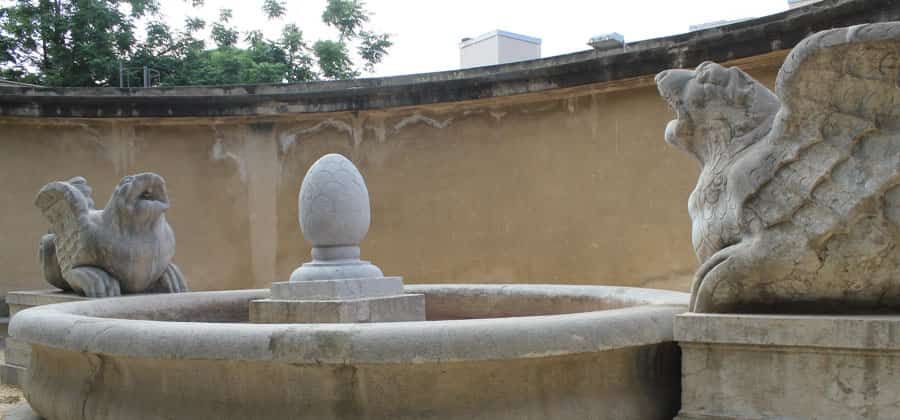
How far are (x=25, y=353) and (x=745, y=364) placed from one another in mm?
5785

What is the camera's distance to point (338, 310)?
4.11 meters

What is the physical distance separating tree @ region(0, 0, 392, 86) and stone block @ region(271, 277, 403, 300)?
12328 millimetres

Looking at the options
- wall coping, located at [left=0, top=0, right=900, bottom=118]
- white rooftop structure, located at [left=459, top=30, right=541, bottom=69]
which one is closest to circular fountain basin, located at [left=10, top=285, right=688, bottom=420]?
wall coping, located at [left=0, top=0, right=900, bottom=118]

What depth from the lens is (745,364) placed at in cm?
275

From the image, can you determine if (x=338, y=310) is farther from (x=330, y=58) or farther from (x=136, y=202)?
(x=330, y=58)

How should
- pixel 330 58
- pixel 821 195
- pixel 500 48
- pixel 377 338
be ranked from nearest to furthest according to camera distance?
pixel 377 338 → pixel 821 195 → pixel 500 48 → pixel 330 58

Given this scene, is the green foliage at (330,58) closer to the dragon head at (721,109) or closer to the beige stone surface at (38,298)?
the beige stone surface at (38,298)

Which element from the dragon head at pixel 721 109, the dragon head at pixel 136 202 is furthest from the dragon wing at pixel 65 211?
the dragon head at pixel 721 109

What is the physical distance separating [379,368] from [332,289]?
1.68m

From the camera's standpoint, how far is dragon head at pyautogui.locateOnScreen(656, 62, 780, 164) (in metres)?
3.15

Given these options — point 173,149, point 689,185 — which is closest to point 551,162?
point 689,185

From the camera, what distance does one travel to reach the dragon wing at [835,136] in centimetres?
273

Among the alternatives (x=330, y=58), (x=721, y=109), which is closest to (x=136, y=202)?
(x=721, y=109)

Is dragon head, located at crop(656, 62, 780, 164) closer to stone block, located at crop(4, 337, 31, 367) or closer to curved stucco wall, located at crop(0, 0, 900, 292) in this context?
curved stucco wall, located at crop(0, 0, 900, 292)
